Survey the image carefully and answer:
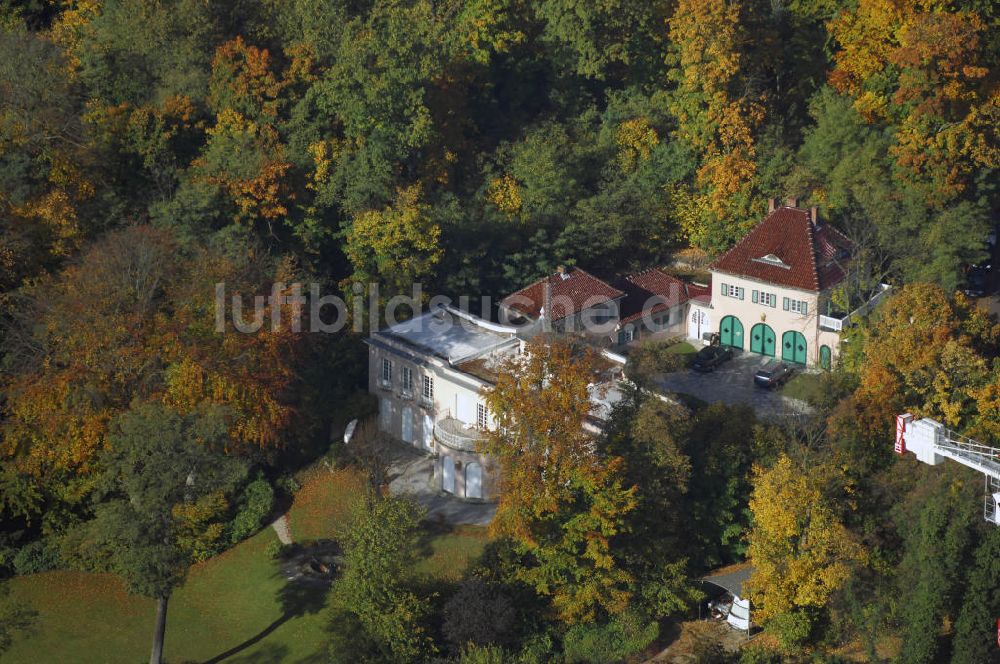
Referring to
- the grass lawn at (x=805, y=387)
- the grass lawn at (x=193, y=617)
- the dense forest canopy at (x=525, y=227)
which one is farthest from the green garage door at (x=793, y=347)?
the grass lawn at (x=193, y=617)

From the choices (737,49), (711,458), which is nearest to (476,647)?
(711,458)

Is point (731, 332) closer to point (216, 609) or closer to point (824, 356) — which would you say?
point (824, 356)

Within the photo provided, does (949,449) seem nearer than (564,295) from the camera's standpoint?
Yes

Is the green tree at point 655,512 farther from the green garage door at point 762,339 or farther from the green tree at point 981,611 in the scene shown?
the green garage door at point 762,339

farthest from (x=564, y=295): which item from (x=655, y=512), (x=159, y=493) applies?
(x=159, y=493)

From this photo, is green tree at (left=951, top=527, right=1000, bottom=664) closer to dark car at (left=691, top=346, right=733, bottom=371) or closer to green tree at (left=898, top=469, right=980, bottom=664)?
green tree at (left=898, top=469, right=980, bottom=664)

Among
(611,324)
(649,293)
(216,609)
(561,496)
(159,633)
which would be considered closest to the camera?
(561,496)
